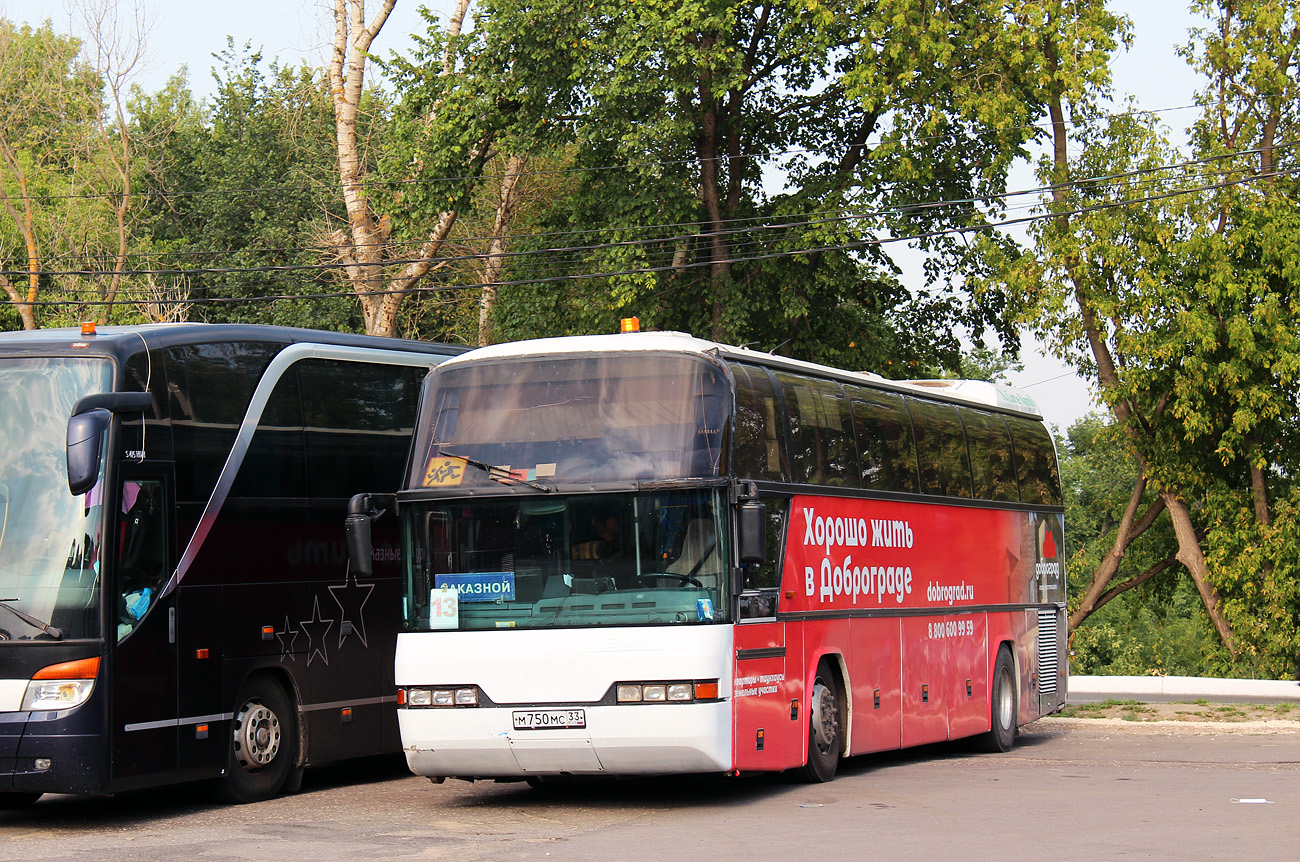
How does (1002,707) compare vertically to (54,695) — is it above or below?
below

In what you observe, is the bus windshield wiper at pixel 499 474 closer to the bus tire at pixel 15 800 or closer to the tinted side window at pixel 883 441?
the tinted side window at pixel 883 441

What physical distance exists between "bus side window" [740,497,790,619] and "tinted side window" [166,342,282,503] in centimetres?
414

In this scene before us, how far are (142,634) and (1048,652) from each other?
11.6 meters

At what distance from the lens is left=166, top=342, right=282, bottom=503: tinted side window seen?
38.0ft

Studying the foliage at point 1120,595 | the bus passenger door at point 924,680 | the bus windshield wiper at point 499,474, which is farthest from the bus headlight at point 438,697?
the foliage at point 1120,595

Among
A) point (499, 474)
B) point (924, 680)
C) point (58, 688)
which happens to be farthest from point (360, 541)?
point (924, 680)

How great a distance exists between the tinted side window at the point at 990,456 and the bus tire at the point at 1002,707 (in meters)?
1.77

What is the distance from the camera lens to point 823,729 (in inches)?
502

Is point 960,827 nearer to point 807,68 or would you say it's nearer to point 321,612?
point 321,612

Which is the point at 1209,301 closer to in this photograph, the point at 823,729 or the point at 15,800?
the point at 823,729

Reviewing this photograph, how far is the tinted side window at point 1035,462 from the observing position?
1812 centimetres

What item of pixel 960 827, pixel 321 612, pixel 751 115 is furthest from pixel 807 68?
pixel 960 827

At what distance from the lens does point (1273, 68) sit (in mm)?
30094

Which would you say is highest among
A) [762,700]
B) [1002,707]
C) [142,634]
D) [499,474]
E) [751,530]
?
[499,474]
